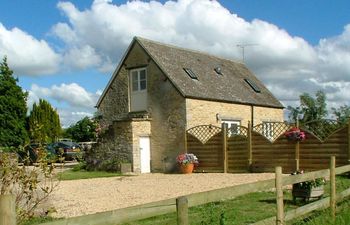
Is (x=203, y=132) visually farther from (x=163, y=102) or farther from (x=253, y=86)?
(x=253, y=86)

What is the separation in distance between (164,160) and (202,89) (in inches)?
162

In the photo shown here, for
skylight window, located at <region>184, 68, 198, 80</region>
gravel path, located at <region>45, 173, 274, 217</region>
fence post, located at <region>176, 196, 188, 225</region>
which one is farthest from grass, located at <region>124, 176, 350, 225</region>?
skylight window, located at <region>184, 68, 198, 80</region>

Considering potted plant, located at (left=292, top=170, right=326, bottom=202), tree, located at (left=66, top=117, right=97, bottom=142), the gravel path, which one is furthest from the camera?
tree, located at (left=66, top=117, right=97, bottom=142)

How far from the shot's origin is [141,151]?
23219 mm

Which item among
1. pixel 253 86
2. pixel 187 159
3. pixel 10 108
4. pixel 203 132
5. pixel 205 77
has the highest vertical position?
pixel 205 77

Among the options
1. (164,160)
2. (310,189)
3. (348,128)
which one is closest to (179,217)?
(310,189)

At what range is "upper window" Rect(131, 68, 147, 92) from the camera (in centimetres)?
2462

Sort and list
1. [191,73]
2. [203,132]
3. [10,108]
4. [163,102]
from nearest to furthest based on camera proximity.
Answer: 1. [203,132]
2. [163,102]
3. [191,73]
4. [10,108]

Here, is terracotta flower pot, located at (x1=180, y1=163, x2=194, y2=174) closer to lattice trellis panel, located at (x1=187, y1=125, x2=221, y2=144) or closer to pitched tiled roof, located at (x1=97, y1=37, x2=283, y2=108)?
lattice trellis panel, located at (x1=187, y1=125, x2=221, y2=144)

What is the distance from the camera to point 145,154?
23469 mm

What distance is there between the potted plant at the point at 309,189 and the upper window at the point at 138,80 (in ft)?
50.0

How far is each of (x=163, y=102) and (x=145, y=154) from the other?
275cm

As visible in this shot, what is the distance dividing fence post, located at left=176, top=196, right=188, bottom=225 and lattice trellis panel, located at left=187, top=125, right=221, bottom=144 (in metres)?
17.6

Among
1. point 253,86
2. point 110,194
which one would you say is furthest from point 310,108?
point 110,194
